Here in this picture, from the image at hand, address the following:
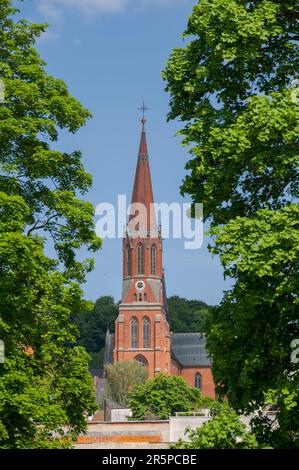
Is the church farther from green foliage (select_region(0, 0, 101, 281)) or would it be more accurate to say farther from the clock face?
green foliage (select_region(0, 0, 101, 281))

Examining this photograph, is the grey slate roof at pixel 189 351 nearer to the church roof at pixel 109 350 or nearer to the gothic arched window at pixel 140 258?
the church roof at pixel 109 350

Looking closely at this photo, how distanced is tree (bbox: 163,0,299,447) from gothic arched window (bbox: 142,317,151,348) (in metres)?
115

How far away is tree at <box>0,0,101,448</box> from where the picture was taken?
→ 813 inches

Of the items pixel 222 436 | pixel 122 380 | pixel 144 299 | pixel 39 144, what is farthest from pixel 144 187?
pixel 222 436

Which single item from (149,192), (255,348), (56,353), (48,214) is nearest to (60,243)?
(48,214)

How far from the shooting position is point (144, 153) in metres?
137

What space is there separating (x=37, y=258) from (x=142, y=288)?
370 feet

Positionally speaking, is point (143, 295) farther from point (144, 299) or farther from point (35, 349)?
point (35, 349)

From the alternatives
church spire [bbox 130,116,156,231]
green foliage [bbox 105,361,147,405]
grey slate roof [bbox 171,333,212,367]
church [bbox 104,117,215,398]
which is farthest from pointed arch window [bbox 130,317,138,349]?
green foliage [bbox 105,361,147,405]

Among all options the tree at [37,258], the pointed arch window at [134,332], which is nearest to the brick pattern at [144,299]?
the pointed arch window at [134,332]

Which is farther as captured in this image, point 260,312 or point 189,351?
point 189,351

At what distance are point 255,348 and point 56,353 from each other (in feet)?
24.1

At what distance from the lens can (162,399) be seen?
86.6 m

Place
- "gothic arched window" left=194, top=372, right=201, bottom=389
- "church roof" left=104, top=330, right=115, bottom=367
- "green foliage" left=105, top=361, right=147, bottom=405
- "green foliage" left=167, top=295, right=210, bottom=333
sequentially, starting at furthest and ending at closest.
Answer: "green foliage" left=167, top=295, right=210, bottom=333 < "gothic arched window" left=194, top=372, right=201, bottom=389 < "church roof" left=104, top=330, right=115, bottom=367 < "green foliage" left=105, top=361, right=147, bottom=405
